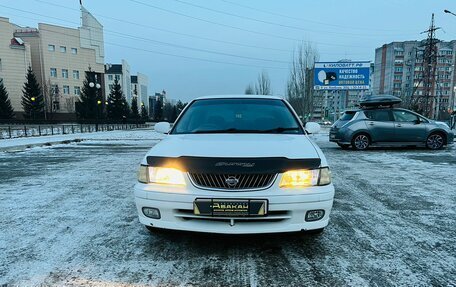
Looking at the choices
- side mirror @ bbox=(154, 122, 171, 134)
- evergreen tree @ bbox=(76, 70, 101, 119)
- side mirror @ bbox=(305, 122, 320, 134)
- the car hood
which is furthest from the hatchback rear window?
evergreen tree @ bbox=(76, 70, 101, 119)

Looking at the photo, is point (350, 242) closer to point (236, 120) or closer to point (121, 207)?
point (236, 120)

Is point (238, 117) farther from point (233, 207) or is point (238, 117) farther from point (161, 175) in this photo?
point (233, 207)

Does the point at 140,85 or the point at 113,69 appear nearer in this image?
the point at 113,69

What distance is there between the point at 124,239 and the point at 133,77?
121 metres

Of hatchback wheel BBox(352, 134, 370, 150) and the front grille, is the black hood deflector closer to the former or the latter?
the front grille

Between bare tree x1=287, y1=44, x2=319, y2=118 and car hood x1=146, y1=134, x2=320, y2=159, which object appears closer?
car hood x1=146, y1=134, x2=320, y2=159

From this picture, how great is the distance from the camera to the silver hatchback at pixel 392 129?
11.2 meters

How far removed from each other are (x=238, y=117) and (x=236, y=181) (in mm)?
1653

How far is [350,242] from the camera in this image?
131 inches

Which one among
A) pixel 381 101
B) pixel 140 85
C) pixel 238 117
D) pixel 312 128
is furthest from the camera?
pixel 140 85

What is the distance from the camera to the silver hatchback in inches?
442

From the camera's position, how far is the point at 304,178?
2.85 metres

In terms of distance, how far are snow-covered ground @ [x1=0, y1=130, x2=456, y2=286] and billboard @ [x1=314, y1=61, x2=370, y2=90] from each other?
64.7 feet

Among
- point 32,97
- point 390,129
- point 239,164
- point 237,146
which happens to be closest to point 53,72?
point 32,97
